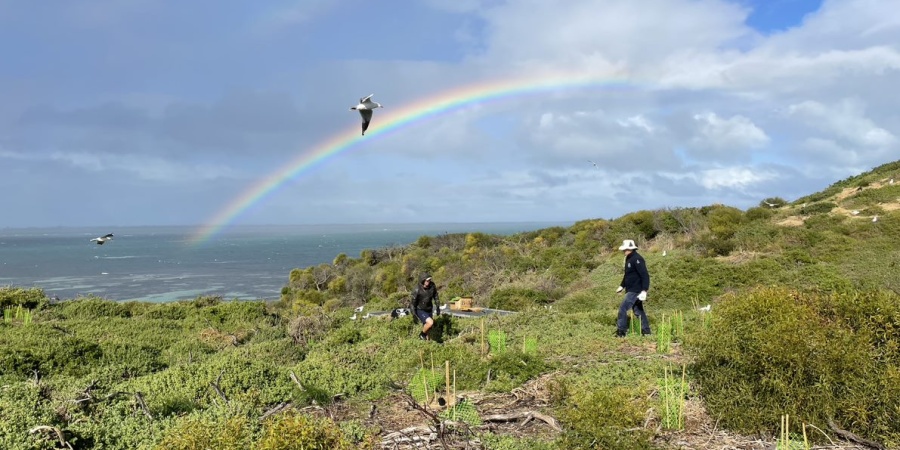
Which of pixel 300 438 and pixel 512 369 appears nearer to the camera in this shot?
pixel 300 438

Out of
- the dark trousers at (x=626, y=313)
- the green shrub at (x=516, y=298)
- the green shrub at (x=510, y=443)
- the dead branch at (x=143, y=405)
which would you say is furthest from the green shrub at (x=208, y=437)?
the green shrub at (x=516, y=298)

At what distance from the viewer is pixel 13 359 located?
27.8 feet

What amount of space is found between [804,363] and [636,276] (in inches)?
197

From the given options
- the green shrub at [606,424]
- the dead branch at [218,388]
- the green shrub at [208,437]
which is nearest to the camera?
the green shrub at [208,437]

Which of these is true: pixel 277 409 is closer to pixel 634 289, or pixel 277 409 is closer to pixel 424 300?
pixel 424 300

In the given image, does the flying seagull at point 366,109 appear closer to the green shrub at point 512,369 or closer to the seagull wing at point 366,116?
the seagull wing at point 366,116

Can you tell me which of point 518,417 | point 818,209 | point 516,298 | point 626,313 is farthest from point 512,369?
point 818,209

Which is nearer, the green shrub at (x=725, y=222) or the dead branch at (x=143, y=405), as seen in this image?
the dead branch at (x=143, y=405)

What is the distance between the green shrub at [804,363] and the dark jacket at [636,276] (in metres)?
3.92

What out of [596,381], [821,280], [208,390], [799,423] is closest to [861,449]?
[799,423]

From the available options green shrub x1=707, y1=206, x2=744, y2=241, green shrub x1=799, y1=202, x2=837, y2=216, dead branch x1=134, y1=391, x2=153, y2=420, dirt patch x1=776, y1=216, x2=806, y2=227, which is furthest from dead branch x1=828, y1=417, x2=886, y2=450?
green shrub x1=799, y1=202, x2=837, y2=216

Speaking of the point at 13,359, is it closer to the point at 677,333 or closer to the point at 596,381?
the point at 596,381

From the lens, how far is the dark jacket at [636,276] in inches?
400

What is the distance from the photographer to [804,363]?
17.1 feet
